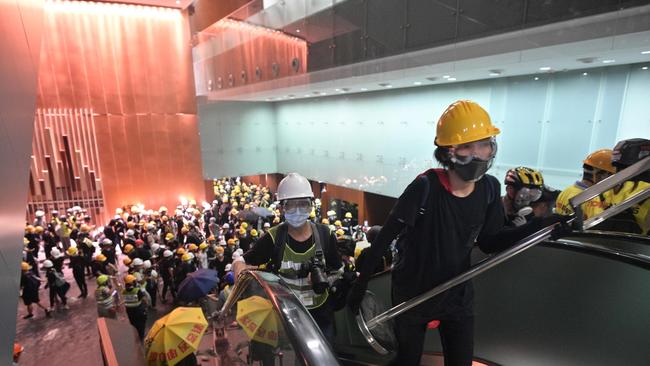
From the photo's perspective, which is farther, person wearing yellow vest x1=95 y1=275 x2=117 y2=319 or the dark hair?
person wearing yellow vest x1=95 y1=275 x2=117 y2=319

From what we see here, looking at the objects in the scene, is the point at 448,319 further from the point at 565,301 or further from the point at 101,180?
the point at 101,180

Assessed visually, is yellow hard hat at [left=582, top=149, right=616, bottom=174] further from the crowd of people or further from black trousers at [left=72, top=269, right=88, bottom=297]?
black trousers at [left=72, top=269, right=88, bottom=297]

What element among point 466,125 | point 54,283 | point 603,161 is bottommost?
point 54,283

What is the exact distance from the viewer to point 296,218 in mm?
2770

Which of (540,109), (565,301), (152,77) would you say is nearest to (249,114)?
(152,77)

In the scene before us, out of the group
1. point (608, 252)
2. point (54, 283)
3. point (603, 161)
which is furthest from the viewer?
point (54, 283)

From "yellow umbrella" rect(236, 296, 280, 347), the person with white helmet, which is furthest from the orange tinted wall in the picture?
"yellow umbrella" rect(236, 296, 280, 347)

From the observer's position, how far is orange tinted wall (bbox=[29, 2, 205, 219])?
13680mm

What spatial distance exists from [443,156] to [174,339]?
112 inches

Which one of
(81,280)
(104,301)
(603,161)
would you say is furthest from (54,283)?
(603,161)

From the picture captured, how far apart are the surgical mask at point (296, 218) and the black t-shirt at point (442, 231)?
105cm

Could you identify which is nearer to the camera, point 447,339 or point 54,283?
point 447,339

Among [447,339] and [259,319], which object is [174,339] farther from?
[447,339]

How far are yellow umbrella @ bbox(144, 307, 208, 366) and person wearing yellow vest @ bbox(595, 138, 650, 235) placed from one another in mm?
3936
